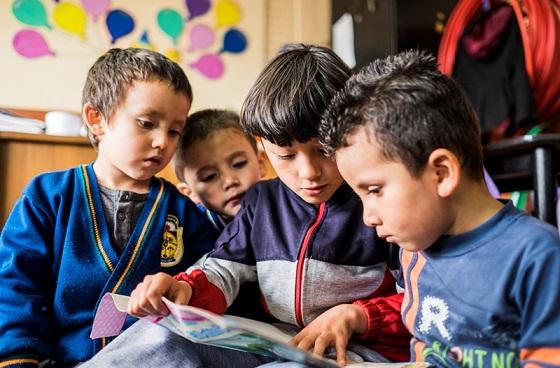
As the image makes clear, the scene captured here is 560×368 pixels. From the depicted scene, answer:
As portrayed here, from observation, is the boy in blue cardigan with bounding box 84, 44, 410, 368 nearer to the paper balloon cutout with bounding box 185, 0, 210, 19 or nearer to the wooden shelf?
the wooden shelf

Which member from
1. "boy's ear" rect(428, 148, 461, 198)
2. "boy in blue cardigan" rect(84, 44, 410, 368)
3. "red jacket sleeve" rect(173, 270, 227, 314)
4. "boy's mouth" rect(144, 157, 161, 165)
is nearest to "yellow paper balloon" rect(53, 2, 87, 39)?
"boy's mouth" rect(144, 157, 161, 165)

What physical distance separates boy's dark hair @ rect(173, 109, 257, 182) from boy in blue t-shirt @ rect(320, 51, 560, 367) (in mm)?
540

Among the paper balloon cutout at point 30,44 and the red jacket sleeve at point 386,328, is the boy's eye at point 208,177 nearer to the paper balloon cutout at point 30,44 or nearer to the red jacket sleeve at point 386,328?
the red jacket sleeve at point 386,328

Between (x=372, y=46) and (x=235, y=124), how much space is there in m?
1.62

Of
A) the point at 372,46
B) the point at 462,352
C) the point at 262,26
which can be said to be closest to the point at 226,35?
the point at 262,26

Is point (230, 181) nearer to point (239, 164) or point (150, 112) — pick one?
point (239, 164)

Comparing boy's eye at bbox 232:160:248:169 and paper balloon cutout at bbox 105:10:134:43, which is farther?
paper balloon cutout at bbox 105:10:134:43

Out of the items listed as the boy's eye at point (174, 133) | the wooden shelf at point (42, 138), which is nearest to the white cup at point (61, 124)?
the wooden shelf at point (42, 138)

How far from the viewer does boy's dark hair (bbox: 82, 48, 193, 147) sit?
1.08 m

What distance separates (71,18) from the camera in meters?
2.94

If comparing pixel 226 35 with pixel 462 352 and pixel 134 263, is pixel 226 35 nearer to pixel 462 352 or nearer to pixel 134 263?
pixel 134 263

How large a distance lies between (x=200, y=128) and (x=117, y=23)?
2063 millimetres

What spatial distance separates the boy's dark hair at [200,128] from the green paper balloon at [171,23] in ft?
6.54

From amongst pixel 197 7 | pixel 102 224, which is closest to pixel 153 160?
pixel 102 224
